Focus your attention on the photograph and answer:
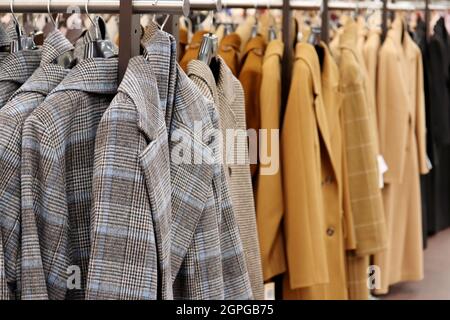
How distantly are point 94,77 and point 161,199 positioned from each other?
255 millimetres

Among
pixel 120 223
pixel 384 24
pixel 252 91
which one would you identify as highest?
pixel 384 24

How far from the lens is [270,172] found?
215 cm

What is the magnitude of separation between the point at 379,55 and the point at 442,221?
1513mm

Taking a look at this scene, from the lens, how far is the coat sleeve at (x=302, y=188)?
2.14m

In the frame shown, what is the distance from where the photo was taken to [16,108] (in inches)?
48.6

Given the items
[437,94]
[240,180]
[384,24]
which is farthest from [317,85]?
[437,94]

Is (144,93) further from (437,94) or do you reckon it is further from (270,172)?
(437,94)

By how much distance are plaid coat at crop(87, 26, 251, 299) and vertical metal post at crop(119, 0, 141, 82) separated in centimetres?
3

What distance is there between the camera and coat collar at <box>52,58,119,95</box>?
127 centimetres

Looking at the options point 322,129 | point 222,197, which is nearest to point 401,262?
point 322,129

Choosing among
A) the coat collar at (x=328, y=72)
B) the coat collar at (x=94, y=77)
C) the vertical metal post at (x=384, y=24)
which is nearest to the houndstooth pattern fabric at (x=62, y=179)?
the coat collar at (x=94, y=77)

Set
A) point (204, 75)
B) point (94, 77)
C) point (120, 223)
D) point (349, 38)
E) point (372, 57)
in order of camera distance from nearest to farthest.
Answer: point (120, 223) → point (94, 77) → point (204, 75) → point (349, 38) → point (372, 57)

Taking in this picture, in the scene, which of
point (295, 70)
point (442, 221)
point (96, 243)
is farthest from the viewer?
point (442, 221)

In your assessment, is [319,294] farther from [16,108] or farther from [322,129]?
[16,108]
